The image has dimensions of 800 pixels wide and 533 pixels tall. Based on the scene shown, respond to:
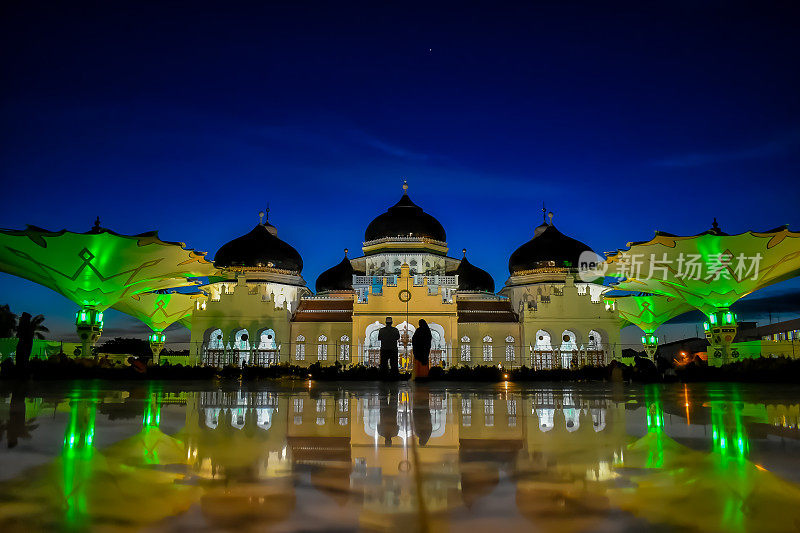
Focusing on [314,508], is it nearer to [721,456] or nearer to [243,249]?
[721,456]

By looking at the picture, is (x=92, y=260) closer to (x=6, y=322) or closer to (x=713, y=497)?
(x=713, y=497)

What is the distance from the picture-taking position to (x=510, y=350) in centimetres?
3606

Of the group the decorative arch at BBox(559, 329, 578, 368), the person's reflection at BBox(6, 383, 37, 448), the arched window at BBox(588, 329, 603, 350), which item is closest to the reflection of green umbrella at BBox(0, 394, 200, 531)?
the person's reflection at BBox(6, 383, 37, 448)

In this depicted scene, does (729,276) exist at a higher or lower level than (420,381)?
higher

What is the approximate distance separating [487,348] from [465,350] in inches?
58.1

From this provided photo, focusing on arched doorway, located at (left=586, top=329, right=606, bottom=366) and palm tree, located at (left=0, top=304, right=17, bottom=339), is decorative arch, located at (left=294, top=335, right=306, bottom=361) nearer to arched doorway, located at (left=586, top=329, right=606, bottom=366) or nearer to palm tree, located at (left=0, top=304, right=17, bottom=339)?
arched doorway, located at (left=586, top=329, right=606, bottom=366)

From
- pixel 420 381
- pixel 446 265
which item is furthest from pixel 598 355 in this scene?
pixel 420 381

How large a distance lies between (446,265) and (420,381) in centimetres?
3306

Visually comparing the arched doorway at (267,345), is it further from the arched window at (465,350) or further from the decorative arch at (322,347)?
the arched window at (465,350)

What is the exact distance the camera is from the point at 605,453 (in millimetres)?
2467

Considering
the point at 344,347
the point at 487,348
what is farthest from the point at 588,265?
the point at 344,347

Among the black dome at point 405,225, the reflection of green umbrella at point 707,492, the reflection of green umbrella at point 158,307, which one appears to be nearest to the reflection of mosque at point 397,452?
the reflection of green umbrella at point 707,492

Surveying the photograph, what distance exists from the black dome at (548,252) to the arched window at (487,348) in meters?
9.46

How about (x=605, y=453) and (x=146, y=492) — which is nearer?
(x=146, y=492)
